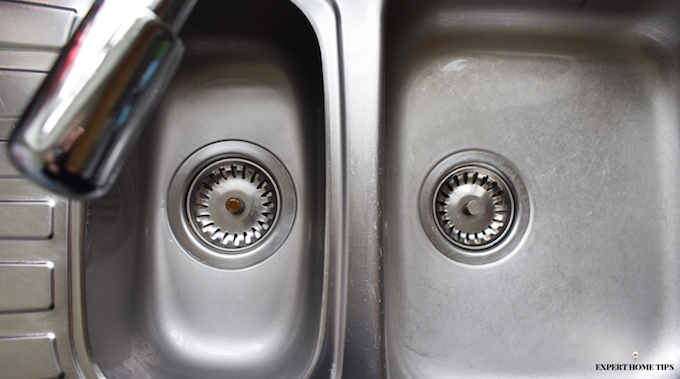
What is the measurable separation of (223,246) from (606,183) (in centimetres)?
61

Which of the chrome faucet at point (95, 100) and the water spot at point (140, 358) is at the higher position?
the chrome faucet at point (95, 100)

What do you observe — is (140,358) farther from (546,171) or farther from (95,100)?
(546,171)

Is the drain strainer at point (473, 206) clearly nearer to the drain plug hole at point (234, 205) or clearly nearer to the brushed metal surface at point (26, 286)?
the drain plug hole at point (234, 205)

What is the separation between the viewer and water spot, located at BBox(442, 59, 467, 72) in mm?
645

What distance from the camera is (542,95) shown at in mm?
643

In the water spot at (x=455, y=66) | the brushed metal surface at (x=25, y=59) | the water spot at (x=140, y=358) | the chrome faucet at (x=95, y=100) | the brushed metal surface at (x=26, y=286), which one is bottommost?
the water spot at (x=140, y=358)

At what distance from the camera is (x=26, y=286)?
485 millimetres

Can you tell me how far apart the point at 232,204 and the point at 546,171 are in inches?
19.6

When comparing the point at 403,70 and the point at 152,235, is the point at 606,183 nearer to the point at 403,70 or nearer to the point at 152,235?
the point at 403,70

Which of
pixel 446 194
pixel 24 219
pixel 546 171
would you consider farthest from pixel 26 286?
pixel 546 171

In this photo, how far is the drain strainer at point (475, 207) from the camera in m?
0.64

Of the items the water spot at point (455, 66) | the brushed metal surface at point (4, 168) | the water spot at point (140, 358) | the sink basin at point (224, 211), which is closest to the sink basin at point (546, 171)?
the water spot at point (455, 66)

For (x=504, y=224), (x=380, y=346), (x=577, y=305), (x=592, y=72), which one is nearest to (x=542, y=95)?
(x=592, y=72)

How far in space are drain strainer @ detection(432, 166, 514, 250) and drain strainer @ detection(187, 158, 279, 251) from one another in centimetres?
27
